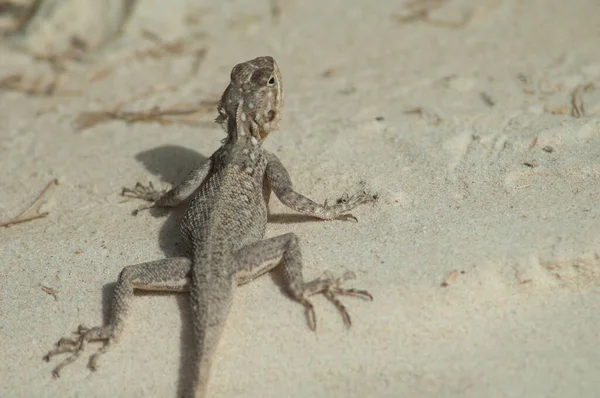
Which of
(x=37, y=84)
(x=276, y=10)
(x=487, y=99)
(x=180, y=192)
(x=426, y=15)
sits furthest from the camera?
(x=276, y=10)

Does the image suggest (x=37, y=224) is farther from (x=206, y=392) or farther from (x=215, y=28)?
(x=215, y=28)

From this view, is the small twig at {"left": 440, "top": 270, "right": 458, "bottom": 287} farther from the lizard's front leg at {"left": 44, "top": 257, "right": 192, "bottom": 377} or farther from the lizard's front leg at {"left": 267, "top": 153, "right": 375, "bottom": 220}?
the lizard's front leg at {"left": 44, "top": 257, "right": 192, "bottom": 377}

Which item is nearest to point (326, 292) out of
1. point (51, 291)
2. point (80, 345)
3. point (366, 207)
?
point (366, 207)

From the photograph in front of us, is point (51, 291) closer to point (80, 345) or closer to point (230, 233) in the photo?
point (80, 345)

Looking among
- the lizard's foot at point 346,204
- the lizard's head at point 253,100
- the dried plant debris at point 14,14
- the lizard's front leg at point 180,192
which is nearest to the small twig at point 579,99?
the lizard's foot at point 346,204

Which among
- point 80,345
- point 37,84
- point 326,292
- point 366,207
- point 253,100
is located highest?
point 253,100

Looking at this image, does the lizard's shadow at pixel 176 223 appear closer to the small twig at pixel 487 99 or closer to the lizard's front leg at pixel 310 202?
the lizard's front leg at pixel 310 202
